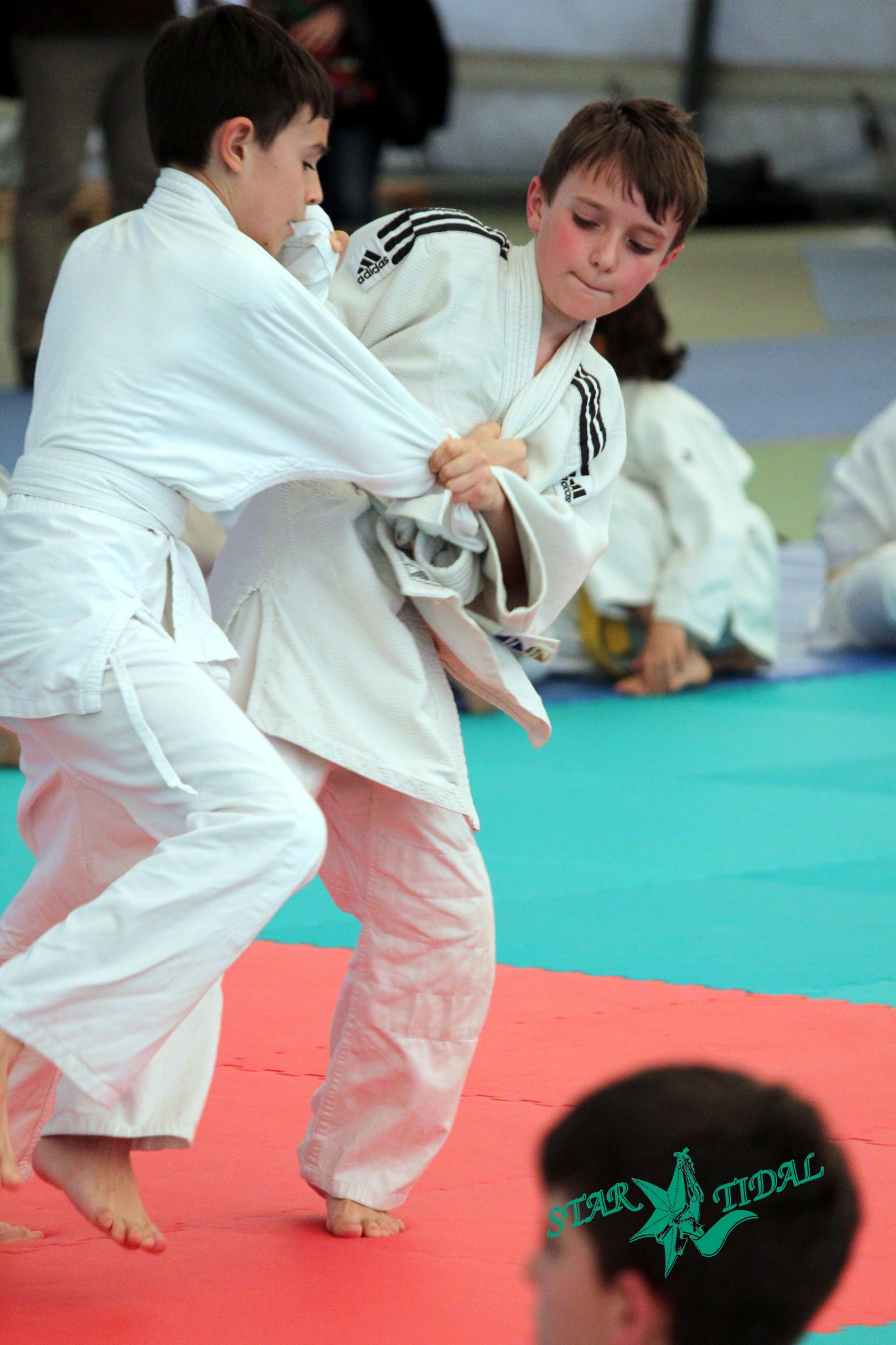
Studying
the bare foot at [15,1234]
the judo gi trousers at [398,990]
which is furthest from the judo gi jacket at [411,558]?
the bare foot at [15,1234]

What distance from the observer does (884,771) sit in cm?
474

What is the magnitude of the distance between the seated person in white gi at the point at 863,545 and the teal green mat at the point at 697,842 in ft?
1.11

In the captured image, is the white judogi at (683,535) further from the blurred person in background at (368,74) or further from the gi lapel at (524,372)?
the gi lapel at (524,372)

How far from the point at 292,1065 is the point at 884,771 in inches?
92.7

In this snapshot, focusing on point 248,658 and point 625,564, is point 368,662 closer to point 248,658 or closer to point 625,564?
point 248,658

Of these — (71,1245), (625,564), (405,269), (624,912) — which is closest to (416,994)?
(71,1245)

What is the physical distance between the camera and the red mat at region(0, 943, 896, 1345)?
6.64 ft

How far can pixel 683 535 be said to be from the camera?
5.70m

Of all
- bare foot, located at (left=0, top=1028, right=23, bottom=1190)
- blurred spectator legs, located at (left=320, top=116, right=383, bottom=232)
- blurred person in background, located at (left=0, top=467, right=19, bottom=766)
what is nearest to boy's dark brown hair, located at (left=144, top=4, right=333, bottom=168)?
bare foot, located at (left=0, top=1028, right=23, bottom=1190)

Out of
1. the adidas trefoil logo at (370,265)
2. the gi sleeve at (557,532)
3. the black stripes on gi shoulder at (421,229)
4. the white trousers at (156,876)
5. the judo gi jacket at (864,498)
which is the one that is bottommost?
the judo gi jacket at (864,498)

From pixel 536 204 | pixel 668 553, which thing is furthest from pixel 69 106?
pixel 536 204

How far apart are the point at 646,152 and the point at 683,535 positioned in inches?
139

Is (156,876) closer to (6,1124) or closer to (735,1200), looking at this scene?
(6,1124)

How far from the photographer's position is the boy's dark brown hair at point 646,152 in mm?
2229
